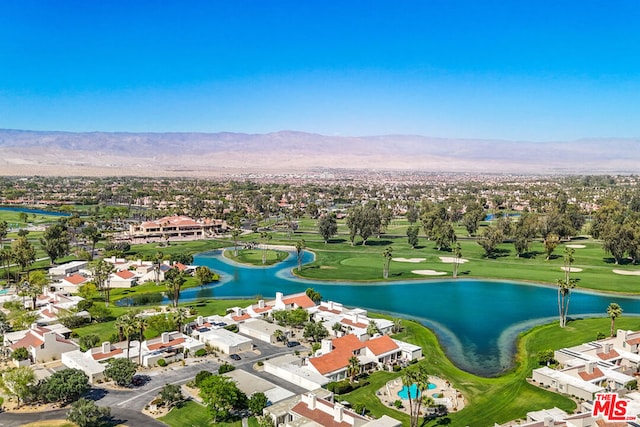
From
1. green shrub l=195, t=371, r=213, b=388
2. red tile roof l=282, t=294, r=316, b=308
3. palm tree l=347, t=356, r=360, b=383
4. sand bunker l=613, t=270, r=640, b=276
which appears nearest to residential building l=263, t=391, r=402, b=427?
palm tree l=347, t=356, r=360, b=383

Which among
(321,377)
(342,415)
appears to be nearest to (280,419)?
(342,415)

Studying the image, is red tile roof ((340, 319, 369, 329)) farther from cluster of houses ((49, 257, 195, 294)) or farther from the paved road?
cluster of houses ((49, 257, 195, 294))

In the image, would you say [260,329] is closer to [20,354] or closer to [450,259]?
[20,354]

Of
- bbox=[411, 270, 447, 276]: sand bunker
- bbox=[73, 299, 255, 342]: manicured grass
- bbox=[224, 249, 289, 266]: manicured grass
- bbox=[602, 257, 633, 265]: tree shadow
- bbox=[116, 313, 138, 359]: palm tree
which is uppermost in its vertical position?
bbox=[116, 313, 138, 359]: palm tree

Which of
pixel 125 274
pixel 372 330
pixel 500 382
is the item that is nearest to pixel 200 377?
pixel 372 330

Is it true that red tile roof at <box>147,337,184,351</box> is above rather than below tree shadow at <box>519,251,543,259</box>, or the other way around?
below

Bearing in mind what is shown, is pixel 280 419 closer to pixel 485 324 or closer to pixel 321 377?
pixel 321 377
